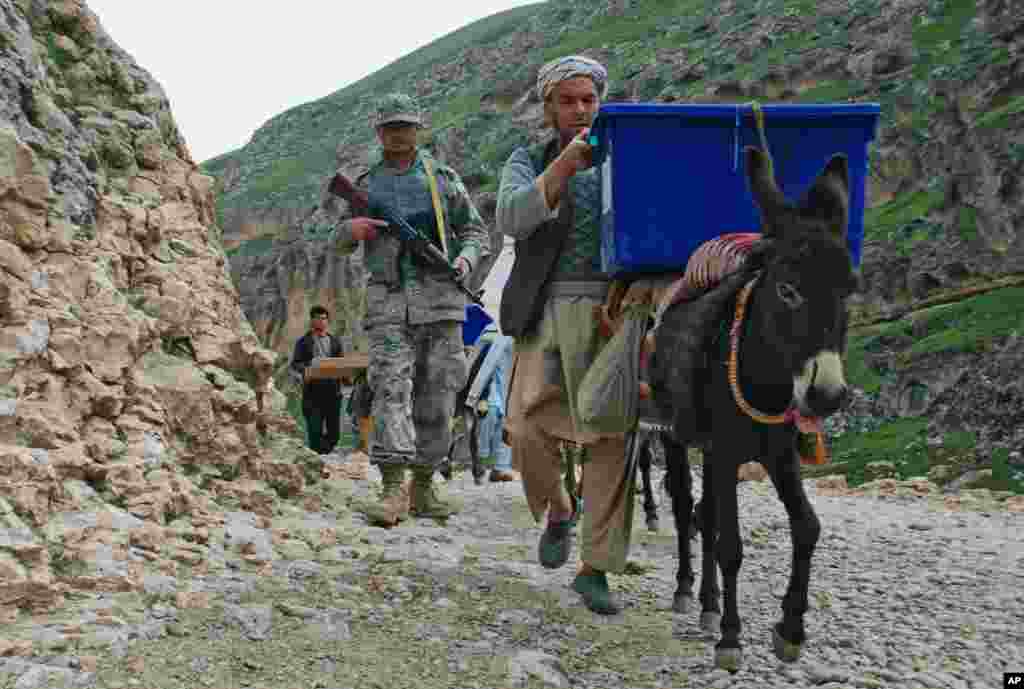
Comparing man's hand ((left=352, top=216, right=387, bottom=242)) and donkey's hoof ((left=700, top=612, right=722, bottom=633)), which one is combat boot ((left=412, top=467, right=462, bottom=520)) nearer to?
man's hand ((left=352, top=216, right=387, bottom=242))

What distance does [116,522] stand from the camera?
17.1 feet

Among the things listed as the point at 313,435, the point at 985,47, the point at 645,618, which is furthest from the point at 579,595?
the point at 985,47

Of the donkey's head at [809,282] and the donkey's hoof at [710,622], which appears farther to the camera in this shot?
the donkey's hoof at [710,622]

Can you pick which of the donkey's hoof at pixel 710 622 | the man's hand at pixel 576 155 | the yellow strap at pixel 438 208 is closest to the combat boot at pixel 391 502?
the yellow strap at pixel 438 208

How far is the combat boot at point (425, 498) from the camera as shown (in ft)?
27.3

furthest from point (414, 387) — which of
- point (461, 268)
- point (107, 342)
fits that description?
point (107, 342)

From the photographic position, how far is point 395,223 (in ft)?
26.9

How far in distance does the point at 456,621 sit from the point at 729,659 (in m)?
1.31

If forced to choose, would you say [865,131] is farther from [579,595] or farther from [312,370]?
[312,370]

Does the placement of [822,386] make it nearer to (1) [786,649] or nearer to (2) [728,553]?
(2) [728,553]

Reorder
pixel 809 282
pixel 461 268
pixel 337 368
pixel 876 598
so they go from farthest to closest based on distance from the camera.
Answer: pixel 337 368 < pixel 461 268 < pixel 876 598 < pixel 809 282

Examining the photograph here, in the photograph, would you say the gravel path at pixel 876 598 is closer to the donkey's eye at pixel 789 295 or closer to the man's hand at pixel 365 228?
the donkey's eye at pixel 789 295

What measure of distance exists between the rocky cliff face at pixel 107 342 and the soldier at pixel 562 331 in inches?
69.1

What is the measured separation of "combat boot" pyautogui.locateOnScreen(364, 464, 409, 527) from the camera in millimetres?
7551
